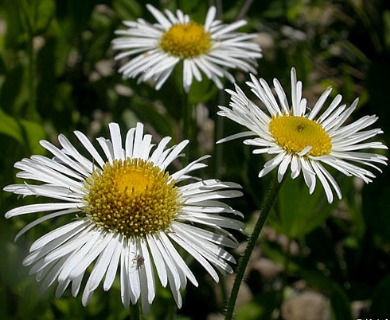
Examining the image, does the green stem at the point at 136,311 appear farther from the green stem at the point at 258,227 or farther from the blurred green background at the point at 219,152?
Answer: the blurred green background at the point at 219,152

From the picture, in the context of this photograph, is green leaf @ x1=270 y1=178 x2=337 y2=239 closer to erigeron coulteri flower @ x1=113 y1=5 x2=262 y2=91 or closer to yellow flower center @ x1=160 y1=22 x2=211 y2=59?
erigeron coulteri flower @ x1=113 y1=5 x2=262 y2=91

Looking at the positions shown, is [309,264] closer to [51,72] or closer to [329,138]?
[329,138]

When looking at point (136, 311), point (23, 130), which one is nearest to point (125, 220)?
point (136, 311)

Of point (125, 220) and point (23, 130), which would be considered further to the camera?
point (23, 130)

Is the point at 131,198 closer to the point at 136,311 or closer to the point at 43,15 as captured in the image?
the point at 136,311

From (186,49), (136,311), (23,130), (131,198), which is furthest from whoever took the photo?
(186,49)

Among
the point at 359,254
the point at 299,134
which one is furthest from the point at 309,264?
the point at 299,134

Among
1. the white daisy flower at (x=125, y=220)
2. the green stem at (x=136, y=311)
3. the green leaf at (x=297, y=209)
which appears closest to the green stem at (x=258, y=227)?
the white daisy flower at (x=125, y=220)

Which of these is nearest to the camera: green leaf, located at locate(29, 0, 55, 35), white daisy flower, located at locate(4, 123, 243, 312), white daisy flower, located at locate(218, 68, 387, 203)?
white daisy flower, located at locate(4, 123, 243, 312)

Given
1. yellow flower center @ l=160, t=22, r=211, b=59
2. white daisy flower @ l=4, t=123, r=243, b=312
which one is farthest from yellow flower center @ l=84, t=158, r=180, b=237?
yellow flower center @ l=160, t=22, r=211, b=59
